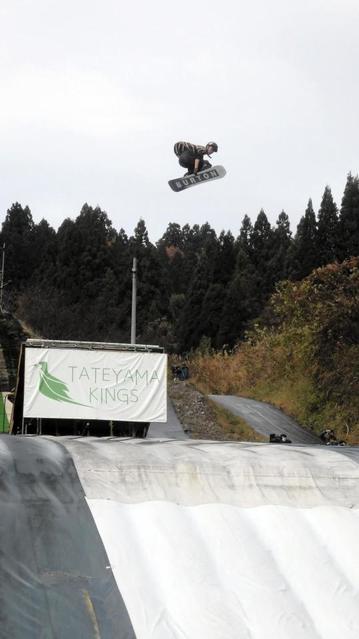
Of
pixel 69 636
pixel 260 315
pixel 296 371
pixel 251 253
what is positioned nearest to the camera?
pixel 69 636

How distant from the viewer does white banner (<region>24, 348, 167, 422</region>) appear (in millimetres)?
20438

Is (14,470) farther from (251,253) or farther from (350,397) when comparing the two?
(251,253)

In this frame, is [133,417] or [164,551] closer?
[164,551]

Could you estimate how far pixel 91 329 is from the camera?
5181cm

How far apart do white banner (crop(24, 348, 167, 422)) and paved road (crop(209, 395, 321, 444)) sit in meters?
7.38

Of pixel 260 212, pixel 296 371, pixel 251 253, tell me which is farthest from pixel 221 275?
pixel 296 371

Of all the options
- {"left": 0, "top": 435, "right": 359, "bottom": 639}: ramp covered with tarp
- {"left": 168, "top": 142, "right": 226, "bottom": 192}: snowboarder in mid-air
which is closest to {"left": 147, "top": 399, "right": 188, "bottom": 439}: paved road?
{"left": 168, "top": 142, "right": 226, "bottom": 192}: snowboarder in mid-air

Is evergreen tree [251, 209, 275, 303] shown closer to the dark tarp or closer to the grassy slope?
the grassy slope

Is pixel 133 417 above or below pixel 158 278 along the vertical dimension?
below

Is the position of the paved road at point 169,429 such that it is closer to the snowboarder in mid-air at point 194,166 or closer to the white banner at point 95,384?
the white banner at point 95,384

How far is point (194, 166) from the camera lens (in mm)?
14039

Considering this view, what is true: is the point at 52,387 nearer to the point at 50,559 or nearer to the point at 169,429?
the point at 169,429

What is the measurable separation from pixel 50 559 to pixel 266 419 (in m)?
23.6

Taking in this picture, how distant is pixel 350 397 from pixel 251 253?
97.4 ft
